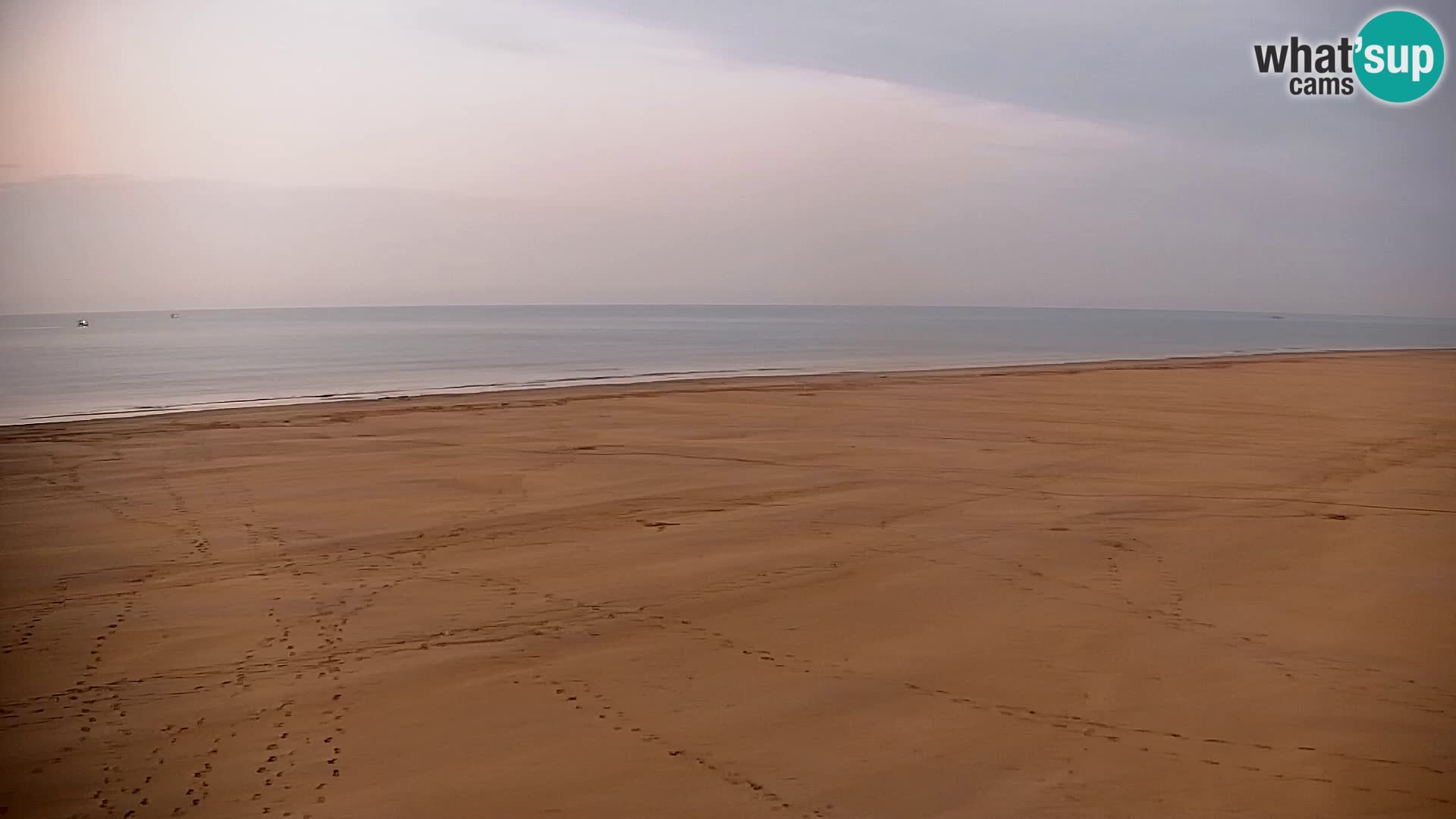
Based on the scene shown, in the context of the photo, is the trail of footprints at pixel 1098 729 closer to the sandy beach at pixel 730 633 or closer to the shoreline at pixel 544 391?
the sandy beach at pixel 730 633

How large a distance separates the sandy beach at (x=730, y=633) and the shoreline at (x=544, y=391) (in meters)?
3.72

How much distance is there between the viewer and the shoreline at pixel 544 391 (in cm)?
1294

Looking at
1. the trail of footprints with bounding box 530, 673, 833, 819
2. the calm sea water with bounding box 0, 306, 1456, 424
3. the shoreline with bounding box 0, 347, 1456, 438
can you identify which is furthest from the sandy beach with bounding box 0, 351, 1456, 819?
the calm sea water with bounding box 0, 306, 1456, 424

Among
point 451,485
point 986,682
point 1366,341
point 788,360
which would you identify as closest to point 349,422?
point 451,485

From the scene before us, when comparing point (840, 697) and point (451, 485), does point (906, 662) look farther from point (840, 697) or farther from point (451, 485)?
point (451, 485)

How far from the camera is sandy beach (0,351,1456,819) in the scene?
10.6 feet

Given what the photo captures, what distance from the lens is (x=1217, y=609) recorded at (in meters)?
4.80

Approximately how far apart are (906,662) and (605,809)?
5.22ft

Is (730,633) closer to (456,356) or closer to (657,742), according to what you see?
(657,742)

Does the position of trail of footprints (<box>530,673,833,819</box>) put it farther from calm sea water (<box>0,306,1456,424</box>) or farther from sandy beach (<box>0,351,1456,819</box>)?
calm sea water (<box>0,306,1456,424</box>)

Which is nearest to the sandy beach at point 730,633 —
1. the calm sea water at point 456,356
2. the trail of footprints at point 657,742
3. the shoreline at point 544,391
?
the trail of footprints at point 657,742

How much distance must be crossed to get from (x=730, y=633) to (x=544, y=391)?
11629mm

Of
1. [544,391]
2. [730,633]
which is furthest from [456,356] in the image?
[730,633]

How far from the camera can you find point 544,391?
1573 cm
